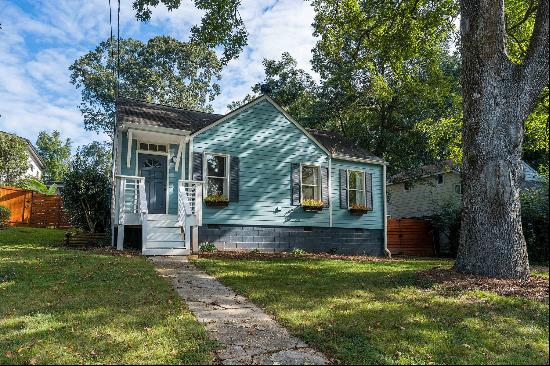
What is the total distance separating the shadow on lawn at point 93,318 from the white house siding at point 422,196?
1914 cm

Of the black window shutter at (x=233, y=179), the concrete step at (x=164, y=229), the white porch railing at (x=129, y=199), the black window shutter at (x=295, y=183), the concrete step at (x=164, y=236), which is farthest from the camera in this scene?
the black window shutter at (x=295, y=183)

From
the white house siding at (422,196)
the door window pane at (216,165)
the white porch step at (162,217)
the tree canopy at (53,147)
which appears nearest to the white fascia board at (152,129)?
the door window pane at (216,165)

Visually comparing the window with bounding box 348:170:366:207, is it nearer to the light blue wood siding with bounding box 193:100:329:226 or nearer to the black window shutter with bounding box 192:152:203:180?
the light blue wood siding with bounding box 193:100:329:226

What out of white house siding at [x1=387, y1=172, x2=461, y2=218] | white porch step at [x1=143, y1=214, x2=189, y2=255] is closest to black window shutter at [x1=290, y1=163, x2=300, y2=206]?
white porch step at [x1=143, y1=214, x2=189, y2=255]

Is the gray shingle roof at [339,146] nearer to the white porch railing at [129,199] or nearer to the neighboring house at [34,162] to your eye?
the white porch railing at [129,199]

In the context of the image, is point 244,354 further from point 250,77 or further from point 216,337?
point 250,77

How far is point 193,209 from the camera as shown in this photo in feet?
38.1

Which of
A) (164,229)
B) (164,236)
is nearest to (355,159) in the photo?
(164,229)

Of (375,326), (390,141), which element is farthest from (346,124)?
(375,326)

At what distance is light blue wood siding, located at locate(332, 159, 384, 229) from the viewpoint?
14750 millimetres

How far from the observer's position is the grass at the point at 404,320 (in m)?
3.26

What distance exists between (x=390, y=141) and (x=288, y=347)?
1879 centimetres

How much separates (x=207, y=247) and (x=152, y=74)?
2385 cm

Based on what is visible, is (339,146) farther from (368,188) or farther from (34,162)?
(34,162)
